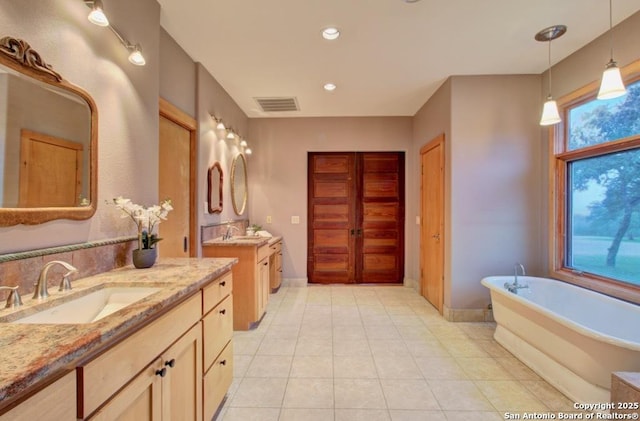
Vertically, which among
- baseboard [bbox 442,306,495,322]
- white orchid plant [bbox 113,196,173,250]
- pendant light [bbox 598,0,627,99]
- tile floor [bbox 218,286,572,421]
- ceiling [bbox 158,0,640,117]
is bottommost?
tile floor [bbox 218,286,572,421]

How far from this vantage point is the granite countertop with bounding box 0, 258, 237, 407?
2.12ft

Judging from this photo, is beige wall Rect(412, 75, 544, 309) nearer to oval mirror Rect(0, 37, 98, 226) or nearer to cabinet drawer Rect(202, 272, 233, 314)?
cabinet drawer Rect(202, 272, 233, 314)

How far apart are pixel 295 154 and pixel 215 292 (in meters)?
3.47

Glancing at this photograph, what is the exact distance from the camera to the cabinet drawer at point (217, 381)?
5.33ft

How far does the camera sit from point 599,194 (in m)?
2.79

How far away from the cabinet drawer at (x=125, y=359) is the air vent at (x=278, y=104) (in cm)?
331

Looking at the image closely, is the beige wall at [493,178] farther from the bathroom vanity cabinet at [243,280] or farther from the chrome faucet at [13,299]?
the chrome faucet at [13,299]

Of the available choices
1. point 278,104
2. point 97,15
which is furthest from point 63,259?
point 278,104

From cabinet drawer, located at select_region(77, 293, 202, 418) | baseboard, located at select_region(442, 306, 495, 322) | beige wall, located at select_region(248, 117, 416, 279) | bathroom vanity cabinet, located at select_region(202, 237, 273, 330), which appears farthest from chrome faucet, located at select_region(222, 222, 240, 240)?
baseboard, located at select_region(442, 306, 495, 322)

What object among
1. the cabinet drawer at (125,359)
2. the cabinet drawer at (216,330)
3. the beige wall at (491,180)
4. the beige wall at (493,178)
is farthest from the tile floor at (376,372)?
the cabinet drawer at (125,359)

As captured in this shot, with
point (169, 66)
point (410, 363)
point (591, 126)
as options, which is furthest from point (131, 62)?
point (591, 126)

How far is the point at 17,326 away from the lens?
0.88 m

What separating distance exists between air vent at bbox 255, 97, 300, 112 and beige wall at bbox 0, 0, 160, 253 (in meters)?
1.98

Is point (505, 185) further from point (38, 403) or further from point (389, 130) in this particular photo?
point (38, 403)
